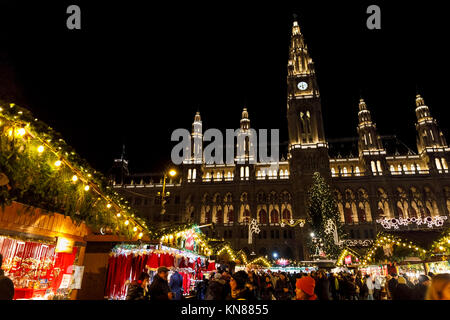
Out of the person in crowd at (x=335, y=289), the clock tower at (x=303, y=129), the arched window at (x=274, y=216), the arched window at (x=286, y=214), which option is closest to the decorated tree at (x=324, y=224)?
the clock tower at (x=303, y=129)

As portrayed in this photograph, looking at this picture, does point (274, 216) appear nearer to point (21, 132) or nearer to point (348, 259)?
point (348, 259)

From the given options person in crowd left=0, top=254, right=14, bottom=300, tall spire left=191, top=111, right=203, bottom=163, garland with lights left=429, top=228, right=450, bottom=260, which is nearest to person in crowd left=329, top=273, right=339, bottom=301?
garland with lights left=429, top=228, right=450, bottom=260

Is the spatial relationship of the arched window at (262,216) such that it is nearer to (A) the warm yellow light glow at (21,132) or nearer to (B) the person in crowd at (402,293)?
(B) the person in crowd at (402,293)

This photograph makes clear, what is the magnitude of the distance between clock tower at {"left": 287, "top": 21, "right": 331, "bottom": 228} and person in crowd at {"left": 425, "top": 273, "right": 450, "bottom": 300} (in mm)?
40682

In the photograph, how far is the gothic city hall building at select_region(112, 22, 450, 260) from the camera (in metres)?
42.2

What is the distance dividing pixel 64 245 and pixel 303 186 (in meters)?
40.5

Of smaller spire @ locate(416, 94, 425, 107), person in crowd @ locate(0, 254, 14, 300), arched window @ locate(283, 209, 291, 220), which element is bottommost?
person in crowd @ locate(0, 254, 14, 300)

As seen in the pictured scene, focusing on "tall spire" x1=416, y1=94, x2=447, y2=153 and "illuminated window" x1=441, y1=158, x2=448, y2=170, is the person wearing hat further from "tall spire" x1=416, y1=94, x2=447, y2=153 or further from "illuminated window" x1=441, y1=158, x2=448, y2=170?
"tall spire" x1=416, y1=94, x2=447, y2=153

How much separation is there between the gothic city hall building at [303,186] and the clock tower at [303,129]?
178mm

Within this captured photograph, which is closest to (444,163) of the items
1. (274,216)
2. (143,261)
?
(274,216)

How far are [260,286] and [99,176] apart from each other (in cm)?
962
